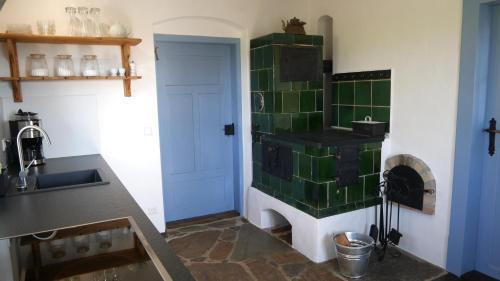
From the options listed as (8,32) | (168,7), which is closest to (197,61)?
(168,7)

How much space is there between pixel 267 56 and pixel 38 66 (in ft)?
5.99

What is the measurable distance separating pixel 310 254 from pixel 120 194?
65.7 inches

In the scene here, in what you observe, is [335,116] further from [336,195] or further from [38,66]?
[38,66]

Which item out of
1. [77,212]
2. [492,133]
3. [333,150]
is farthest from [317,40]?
[77,212]

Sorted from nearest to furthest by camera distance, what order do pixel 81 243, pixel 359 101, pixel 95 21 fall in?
pixel 81 243, pixel 95 21, pixel 359 101

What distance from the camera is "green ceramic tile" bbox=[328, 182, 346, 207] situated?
2.79 metres

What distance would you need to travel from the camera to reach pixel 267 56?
3.26 metres

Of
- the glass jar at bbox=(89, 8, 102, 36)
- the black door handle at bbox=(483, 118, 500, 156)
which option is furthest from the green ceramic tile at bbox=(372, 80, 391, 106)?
the glass jar at bbox=(89, 8, 102, 36)

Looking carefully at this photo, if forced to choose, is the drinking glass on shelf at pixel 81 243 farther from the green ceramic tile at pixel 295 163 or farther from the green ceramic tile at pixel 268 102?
the green ceramic tile at pixel 268 102

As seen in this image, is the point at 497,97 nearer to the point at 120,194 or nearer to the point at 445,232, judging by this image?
the point at 445,232

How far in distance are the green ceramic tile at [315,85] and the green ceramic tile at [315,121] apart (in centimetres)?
24

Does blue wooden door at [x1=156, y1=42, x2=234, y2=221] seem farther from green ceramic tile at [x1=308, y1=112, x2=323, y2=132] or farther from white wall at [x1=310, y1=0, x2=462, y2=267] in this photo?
white wall at [x1=310, y1=0, x2=462, y2=267]

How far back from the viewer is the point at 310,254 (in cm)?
289

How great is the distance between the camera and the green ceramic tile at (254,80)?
3.48m
